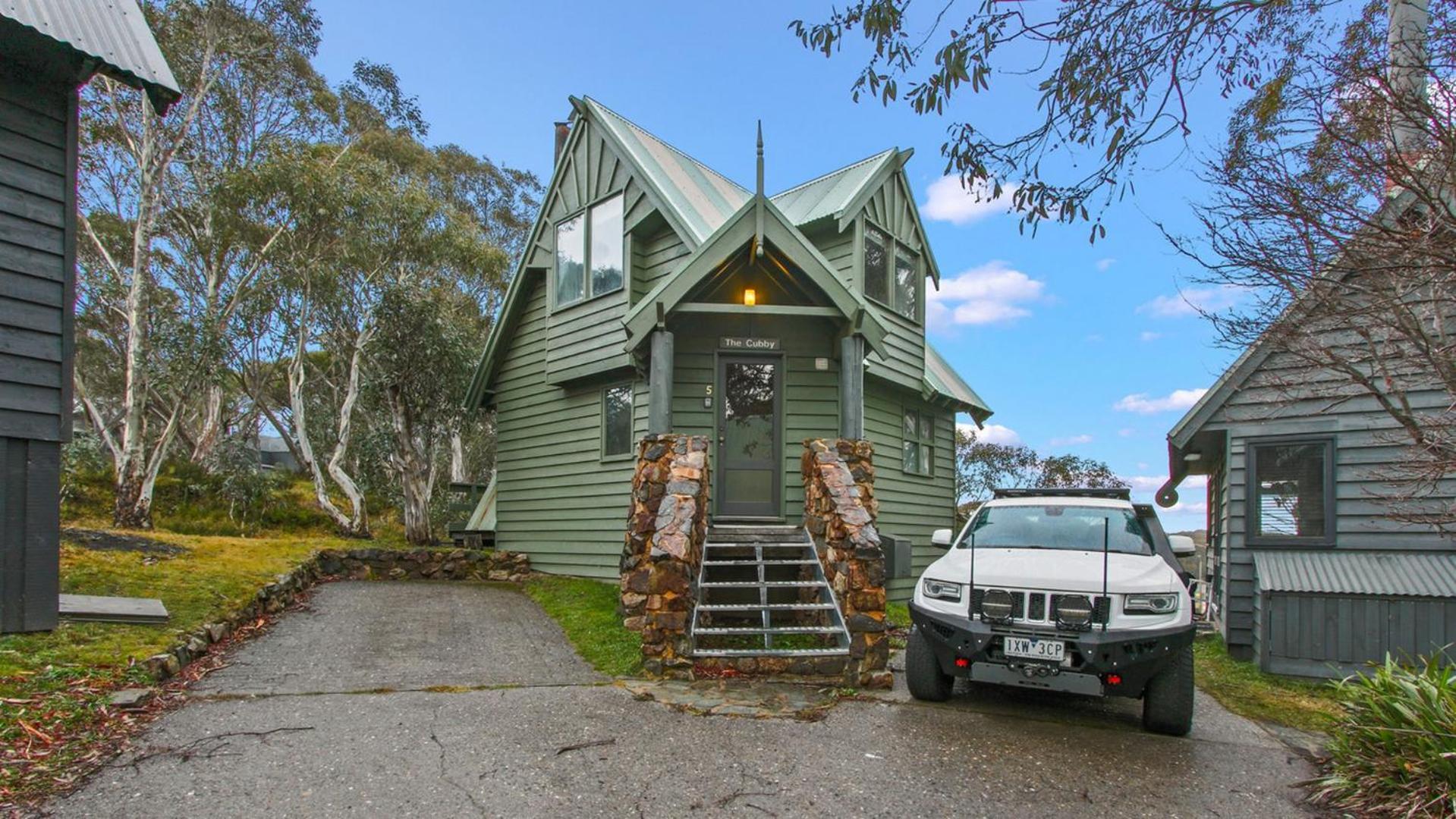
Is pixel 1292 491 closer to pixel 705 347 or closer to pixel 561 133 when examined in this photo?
pixel 705 347

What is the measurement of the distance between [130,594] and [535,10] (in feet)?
26.3

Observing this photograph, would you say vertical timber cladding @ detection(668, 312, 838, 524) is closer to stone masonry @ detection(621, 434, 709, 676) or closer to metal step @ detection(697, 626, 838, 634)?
stone masonry @ detection(621, 434, 709, 676)

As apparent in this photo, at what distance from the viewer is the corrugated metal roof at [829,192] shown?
40.7ft

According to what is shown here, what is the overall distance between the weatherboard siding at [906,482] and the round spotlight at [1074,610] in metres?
6.21

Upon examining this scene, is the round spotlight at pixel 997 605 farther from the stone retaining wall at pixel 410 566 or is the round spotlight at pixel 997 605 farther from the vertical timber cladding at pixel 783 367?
the stone retaining wall at pixel 410 566

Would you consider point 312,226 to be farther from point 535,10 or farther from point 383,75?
point 535,10

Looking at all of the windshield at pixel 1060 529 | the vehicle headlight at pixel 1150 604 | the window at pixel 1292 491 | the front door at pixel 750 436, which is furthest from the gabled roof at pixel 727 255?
the window at pixel 1292 491

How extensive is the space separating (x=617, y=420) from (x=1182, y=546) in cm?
813

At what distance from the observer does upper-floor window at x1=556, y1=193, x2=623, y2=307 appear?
1262 cm

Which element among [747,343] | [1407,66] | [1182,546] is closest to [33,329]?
[747,343]

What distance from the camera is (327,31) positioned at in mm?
22438

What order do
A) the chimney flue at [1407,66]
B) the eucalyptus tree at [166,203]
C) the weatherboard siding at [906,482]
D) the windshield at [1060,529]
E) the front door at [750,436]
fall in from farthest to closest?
the eucalyptus tree at [166,203] < the weatherboard siding at [906,482] < the front door at [750,436] < the windshield at [1060,529] < the chimney flue at [1407,66]

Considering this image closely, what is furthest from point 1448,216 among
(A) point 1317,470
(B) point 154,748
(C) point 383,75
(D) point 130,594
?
(C) point 383,75

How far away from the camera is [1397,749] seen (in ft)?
14.8
